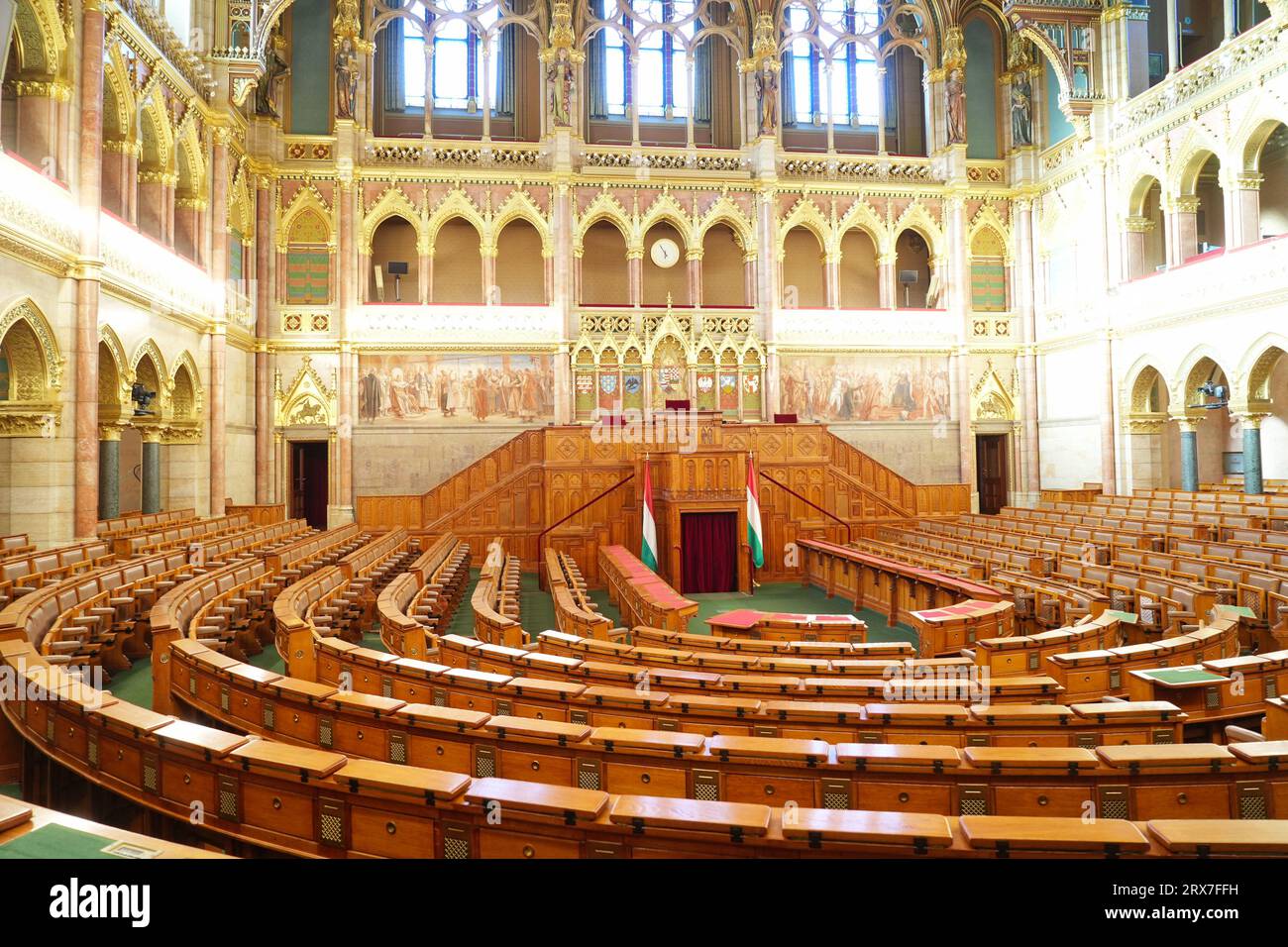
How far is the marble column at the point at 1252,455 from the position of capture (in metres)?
16.3

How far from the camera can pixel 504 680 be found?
5.25 m

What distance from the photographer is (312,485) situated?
21.4 m

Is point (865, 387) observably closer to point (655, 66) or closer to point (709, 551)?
point (709, 551)

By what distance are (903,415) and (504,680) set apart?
19230 millimetres

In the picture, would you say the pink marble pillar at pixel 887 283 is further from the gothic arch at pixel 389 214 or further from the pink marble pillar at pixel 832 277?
the gothic arch at pixel 389 214

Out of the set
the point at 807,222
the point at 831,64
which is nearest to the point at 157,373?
the point at 807,222

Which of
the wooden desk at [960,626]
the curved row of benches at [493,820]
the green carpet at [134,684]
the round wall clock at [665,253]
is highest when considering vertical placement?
the round wall clock at [665,253]

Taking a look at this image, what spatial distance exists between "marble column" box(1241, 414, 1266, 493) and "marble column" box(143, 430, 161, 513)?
21.3 metres

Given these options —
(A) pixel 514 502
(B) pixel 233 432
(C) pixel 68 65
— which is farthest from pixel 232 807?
(B) pixel 233 432

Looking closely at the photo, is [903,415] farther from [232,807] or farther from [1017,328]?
[232,807]

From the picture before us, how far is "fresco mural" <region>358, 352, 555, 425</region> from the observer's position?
20562 mm

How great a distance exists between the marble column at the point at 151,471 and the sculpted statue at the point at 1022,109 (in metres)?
22.8

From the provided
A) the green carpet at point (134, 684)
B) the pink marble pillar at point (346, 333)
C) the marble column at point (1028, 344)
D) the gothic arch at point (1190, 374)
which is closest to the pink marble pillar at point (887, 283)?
the marble column at point (1028, 344)

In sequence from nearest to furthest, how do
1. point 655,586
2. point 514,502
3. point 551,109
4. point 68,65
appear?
point 655,586, point 68,65, point 514,502, point 551,109
